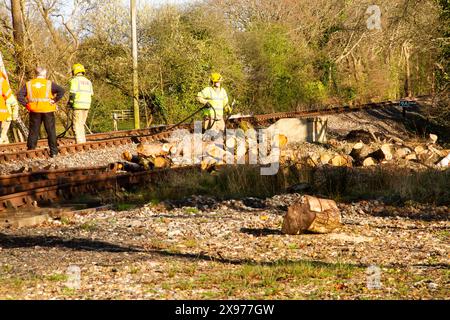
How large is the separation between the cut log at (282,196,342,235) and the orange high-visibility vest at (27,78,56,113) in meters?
9.10

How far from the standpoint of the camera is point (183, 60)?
98.5 feet

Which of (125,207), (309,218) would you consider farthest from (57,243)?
(309,218)

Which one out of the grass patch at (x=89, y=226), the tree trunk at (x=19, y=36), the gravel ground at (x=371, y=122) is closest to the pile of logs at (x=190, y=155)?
the grass patch at (x=89, y=226)

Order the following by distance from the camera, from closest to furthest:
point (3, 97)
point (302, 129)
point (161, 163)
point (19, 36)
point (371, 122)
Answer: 1. point (3, 97)
2. point (161, 163)
3. point (302, 129)
4. point (19, 36)
5. point (371, 122)

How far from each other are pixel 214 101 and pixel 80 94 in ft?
11.1

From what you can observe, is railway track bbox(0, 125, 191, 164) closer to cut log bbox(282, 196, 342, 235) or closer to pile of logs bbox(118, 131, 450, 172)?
pile of logs bbox(118, 131, 450, 172)

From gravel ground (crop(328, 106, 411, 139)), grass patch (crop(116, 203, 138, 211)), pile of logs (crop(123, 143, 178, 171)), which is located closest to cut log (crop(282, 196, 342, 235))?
grass patch (crop(116, 203, 138, 211))

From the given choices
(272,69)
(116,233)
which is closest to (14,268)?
(116,233)

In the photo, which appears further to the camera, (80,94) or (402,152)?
(80,94)

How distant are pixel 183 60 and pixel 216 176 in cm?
1803

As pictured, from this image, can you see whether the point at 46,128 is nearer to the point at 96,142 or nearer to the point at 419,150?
the point at 96,142

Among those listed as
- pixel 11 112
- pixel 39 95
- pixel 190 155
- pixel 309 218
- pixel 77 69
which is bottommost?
pixel 309 218

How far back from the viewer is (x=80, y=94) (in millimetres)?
17203

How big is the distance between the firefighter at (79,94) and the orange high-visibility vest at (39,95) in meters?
1.16
